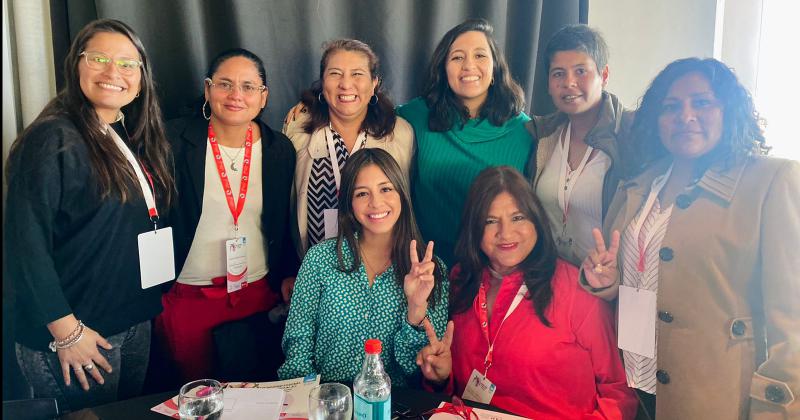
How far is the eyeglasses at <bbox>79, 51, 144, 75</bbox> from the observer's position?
1.81 metres

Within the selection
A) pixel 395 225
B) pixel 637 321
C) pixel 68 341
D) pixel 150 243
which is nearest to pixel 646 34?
pixel 637 321

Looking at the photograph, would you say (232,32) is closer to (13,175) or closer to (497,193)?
(13,175)

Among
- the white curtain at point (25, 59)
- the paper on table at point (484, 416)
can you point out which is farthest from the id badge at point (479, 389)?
the white curtain at point (25, 59)

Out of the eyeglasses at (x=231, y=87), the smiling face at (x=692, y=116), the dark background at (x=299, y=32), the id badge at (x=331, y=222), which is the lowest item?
the id badge at (x=331, y=222)

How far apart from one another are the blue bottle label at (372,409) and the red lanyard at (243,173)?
43.1 inches

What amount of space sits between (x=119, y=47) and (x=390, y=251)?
1.12 m

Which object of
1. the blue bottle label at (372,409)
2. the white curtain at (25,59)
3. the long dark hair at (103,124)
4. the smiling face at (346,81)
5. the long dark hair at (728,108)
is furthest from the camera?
the smiling face at (346,81)

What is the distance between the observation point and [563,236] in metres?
2.19

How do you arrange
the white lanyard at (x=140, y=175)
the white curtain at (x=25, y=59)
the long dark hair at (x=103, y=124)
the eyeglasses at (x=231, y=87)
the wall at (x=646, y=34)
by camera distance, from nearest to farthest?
1. the long dark hair at (x=103, y=124)
2. the white lanyard at (x=140, y=175)
3. the white curtain at (x=25, y=59)
4. the eyeglasses at (x=231, y=87)
5. the wall at (x=646, y=34)

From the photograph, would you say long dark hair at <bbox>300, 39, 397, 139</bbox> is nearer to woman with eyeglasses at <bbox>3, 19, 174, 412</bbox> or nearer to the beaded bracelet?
woman with eyeglasses at <bbox>3, 19, 174, 412</bbox>

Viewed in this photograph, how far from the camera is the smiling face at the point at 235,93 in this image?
214 cm

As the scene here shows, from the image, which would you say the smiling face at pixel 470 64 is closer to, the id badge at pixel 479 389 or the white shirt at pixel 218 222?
the white shirt at pixel 218 222

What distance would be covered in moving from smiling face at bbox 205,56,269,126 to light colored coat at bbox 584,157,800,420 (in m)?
1.55

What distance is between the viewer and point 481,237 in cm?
198
